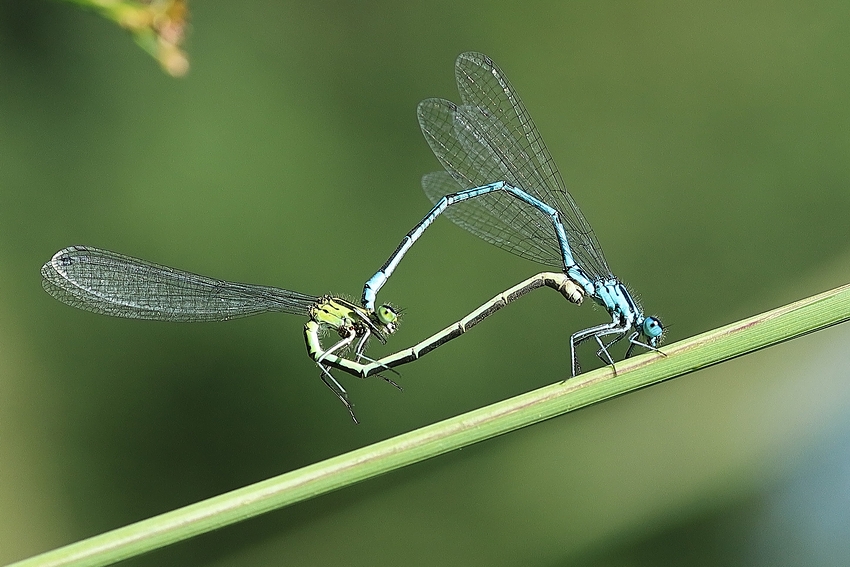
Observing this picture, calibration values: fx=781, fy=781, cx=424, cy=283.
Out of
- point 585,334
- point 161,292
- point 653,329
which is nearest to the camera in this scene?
point 585,334

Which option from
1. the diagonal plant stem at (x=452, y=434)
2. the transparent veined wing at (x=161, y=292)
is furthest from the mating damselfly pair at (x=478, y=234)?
the diagonal plant stem at (x=452, y=434)

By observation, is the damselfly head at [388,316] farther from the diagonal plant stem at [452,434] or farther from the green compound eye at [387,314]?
the diagonal plant stem at [452,434]

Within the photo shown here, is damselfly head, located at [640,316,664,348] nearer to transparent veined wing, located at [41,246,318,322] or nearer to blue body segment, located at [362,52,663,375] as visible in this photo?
blue body segment, located at [362,52,663,375]

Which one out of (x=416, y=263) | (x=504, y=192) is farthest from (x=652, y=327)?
(x=416, y=263)

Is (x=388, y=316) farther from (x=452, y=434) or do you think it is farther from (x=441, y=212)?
(x=452, y=434)

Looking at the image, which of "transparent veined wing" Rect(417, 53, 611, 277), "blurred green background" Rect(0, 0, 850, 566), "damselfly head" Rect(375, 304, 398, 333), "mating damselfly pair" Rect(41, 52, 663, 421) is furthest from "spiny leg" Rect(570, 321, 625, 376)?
"damselfly head" Rect(375, 304, 398, 333)

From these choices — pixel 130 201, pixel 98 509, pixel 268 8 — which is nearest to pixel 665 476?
pixel 98 509

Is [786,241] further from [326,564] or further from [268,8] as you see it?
[268,8]

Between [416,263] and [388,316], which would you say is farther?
[416,263]
